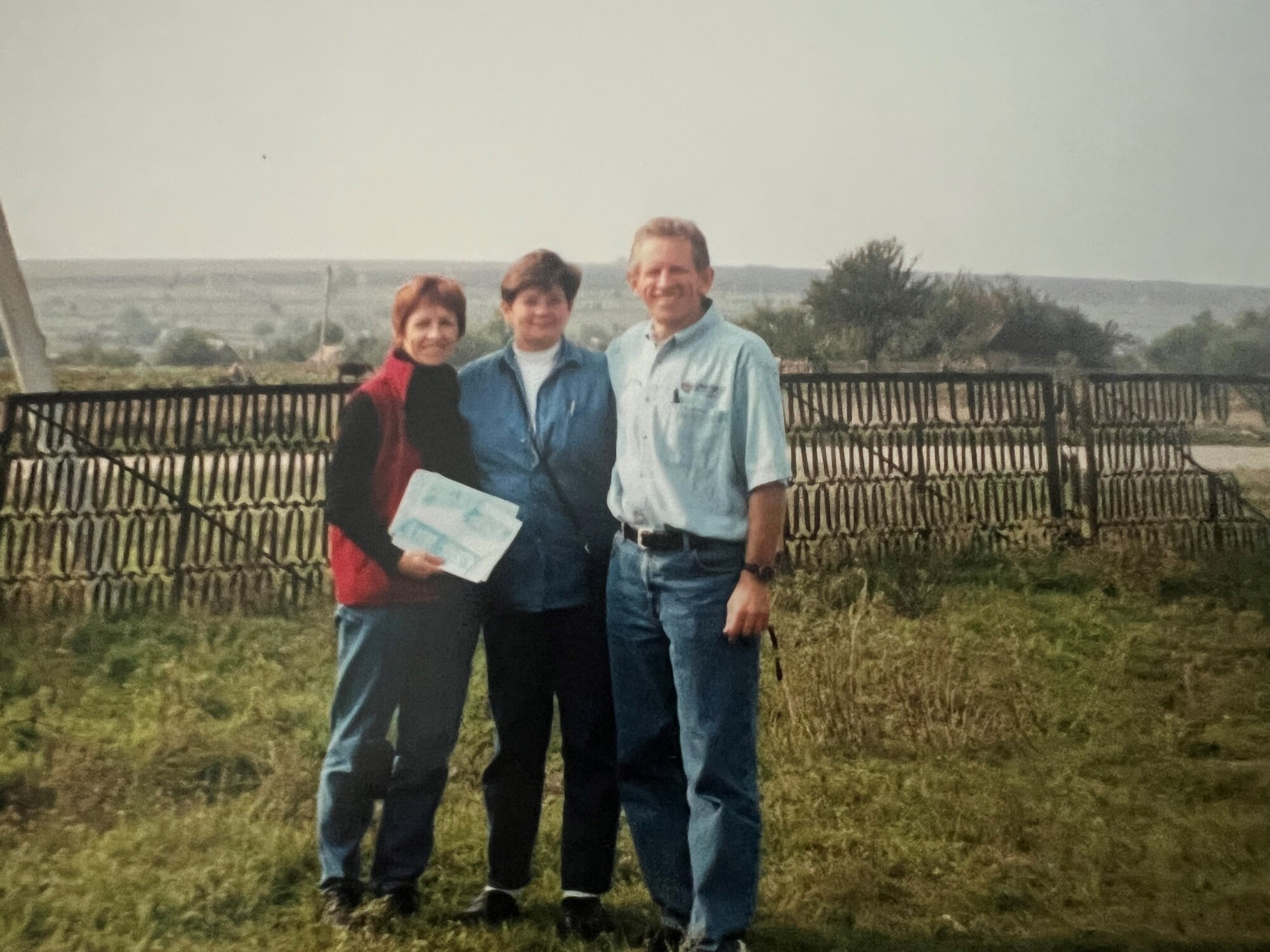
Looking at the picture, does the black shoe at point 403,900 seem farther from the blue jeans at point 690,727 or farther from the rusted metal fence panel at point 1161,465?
the rusted metal fence panel at point 1161,465

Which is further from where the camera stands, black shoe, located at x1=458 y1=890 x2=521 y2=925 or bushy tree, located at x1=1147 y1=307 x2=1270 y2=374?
bushy tree, located at x1=1147 y1=307 x2=1270 y2=374

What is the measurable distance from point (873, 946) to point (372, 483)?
5.58 feet

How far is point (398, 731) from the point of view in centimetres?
293

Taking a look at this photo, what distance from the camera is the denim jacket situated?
2.80 meters

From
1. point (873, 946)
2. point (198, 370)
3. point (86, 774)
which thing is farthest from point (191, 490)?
point (873, 946)

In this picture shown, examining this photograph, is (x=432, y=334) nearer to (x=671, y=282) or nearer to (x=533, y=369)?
(x=533, y=369)

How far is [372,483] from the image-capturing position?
9.27 feet

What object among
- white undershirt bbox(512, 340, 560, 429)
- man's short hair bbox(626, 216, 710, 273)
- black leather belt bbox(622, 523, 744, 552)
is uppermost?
man's short hair bbox(626, 216, 710, 273)

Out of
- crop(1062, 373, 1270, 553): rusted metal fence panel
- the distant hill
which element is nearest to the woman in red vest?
the distant hill

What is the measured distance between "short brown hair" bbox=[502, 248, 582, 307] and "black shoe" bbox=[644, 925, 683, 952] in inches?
60.8

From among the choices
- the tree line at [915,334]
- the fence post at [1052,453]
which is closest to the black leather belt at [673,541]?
the tree line at [915,334]

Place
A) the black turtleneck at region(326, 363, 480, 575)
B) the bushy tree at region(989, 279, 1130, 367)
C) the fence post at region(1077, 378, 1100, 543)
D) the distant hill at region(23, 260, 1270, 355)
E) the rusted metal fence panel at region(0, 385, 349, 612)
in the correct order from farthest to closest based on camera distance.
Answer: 1. the fence post at region(1077, 378, 1100, 543)
2. the bushy tree at region(989, 279, 1130, 367)
3. the rusted metal fence panel at region(0, 385, 349, 612)
4. the distant hill at region(23, 260, 1270, 355)
5. the black turtleneck at region(326, 363, 480, 575)

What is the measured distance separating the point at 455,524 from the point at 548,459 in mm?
274

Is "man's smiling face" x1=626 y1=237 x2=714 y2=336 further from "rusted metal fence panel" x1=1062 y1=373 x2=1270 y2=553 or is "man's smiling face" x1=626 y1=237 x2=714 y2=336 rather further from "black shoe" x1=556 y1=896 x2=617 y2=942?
"rusted metal fence panel" x1=1062 y1=373 x2=1270 y2=553
